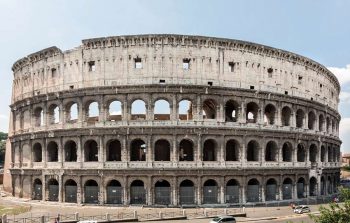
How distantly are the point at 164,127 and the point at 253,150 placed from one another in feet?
37.9

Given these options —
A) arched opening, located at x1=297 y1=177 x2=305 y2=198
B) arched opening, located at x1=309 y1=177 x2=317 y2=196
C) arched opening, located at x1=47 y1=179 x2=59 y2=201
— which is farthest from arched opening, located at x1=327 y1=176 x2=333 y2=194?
arched opening, located at x1=47 y1=179 x2=59 y2=201

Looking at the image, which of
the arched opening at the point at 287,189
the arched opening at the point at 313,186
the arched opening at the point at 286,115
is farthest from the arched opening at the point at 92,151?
the arched opening at the point at 313,186

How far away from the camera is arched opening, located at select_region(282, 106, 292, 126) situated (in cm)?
4253

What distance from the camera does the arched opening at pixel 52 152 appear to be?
133 feet

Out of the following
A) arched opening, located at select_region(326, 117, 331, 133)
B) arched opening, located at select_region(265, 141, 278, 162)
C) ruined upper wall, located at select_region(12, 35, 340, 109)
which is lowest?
arched opening, located at select_region(265, 141, 278, 162)

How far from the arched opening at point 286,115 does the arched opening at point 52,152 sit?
1082 inches

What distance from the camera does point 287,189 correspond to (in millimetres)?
41125

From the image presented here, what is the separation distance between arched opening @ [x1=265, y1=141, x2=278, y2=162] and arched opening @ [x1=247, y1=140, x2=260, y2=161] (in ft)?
7.00

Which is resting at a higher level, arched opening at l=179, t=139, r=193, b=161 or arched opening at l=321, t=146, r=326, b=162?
arched opening at l=179, t=139, r=193, b=161

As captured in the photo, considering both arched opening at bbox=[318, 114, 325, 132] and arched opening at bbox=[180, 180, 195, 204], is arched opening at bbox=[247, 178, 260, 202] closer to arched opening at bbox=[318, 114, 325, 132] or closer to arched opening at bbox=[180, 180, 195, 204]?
arched opening at bbox=[180, 180, 195, 204]

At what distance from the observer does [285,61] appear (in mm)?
42531

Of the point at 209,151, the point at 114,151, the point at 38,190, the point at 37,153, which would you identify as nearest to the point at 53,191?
the point at 38,190

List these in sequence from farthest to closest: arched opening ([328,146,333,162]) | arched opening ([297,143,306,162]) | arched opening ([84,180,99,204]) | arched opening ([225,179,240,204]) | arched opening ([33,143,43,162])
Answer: arched opening ([328,146,333,162]), arched opening ([297,143,306,162]), arched opening ([33,143,43,162]), arched opening ([225,179,240,204]), arched opening ([84,180,99,204])

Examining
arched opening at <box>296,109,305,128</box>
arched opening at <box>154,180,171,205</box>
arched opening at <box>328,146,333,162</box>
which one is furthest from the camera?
arched opening at <box>328,146,333,162</box>
